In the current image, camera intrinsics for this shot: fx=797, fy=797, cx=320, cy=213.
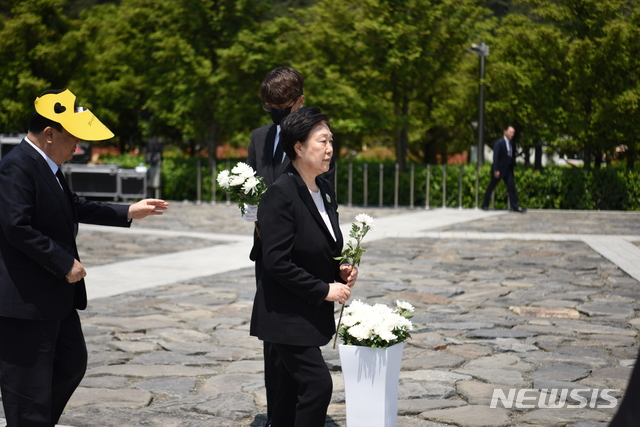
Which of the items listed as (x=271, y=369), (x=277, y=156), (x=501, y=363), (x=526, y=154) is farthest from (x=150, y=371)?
(x=526, y=154)

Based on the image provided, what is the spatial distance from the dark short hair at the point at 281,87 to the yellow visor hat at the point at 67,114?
100 centimetres

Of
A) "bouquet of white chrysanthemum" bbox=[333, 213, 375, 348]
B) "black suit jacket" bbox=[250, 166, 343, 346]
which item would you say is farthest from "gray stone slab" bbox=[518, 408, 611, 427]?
"black suit jacket" bbox=[250, 166, 343, 346]

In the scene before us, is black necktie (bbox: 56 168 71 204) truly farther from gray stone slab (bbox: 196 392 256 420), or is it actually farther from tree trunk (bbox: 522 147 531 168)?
tree trunk (bbox: 522 147 531 168)

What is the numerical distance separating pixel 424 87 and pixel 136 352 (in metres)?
16.8

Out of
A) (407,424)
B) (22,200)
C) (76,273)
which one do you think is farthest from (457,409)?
(22,200)

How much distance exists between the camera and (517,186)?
64.4ft

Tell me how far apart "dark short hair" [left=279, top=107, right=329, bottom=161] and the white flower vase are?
0.98 meters

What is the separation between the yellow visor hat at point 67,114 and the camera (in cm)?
353

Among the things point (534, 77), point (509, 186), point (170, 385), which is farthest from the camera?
point (534, 77)

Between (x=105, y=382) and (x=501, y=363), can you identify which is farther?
(x=501, y=363)

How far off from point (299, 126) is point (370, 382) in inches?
48.3

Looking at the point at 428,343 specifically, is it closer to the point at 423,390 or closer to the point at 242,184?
the point at 423,390

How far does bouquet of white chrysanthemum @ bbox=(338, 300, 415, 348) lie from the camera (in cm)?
364

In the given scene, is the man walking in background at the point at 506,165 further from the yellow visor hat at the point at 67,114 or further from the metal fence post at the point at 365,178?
the yellow visor hat at the point at 67,114
